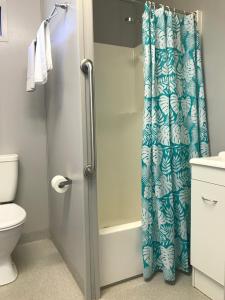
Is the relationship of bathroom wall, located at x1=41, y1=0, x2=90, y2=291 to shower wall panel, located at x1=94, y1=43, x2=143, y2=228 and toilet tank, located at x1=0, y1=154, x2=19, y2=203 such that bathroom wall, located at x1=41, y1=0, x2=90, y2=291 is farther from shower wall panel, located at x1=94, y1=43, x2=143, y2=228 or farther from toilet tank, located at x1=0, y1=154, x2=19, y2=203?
shower wall panel, located at x1=94, y1=43, x2=143, y2=228

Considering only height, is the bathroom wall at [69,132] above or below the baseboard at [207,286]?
above

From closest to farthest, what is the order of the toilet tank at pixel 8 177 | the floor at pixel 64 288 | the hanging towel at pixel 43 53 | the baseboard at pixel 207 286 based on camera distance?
the baseboard at pixel 207 286
the floor at pixel 64 288
the hanging towel at pixel 43 53
the toilet tank at pixel 8 177

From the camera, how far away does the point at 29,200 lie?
2.37 meters

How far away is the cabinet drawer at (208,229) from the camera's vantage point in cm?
141

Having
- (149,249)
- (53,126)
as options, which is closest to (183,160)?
(149,249)

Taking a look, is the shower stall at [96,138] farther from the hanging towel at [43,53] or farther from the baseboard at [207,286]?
the baseboard at [207,286]

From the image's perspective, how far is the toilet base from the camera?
69.5 inches

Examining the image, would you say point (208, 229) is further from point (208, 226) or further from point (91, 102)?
point (91, 102)

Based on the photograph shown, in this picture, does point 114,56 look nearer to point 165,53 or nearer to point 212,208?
point 165,53

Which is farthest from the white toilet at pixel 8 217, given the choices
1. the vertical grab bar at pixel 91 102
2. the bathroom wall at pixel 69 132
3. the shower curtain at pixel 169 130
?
the shower curtain at pixel 169 130

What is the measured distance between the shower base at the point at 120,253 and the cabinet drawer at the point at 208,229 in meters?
0.37

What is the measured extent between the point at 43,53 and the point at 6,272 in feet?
4.88

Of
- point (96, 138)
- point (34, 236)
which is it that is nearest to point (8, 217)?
point (34, 236)

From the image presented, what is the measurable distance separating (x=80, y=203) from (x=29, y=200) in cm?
97
